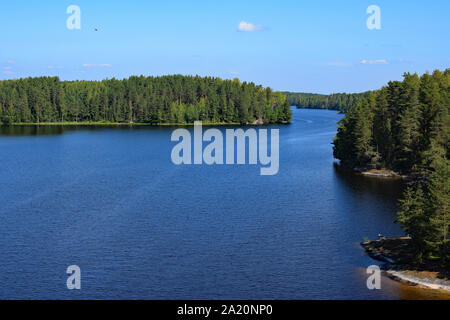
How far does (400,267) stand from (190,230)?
73.8 ft

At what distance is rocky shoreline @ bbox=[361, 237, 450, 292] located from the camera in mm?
40438

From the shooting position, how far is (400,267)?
4391 centimetres

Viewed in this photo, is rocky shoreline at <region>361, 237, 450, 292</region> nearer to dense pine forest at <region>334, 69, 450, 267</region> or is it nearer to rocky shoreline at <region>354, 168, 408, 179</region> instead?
dense pine forest at <region>334, 69, 450, 267</region>

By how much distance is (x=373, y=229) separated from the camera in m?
56.4

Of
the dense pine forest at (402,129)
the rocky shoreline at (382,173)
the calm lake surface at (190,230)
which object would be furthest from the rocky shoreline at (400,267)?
the rocky shoreline at (382,173)

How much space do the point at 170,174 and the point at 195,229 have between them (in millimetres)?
37397

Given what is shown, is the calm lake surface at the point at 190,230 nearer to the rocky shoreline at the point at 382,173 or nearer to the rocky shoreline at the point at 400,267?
the rocky shoreline at the point at 400,267

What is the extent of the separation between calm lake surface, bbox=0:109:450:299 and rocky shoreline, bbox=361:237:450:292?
1.16 metres

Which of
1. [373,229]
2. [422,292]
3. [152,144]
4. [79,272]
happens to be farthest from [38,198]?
[152,144]

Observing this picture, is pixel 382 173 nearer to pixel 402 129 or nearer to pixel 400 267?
pixel 402 129

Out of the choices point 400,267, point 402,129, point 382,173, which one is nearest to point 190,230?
point 400,267

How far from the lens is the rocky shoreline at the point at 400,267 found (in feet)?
133

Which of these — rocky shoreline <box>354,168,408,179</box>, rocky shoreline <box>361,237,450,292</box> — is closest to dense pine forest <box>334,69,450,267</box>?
rocky shoreline <box>354,168,408,179</box>

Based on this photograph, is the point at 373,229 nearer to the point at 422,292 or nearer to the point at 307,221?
the point at 307,221
